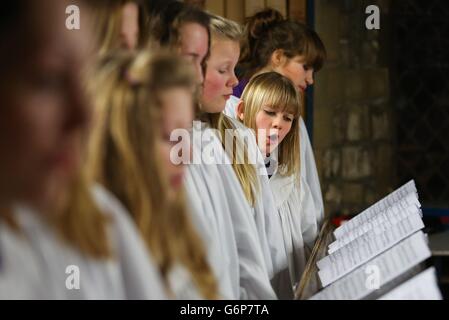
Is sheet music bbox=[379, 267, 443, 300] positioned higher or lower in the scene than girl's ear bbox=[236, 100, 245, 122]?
lower

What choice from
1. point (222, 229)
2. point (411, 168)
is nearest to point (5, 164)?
point (222, 229)

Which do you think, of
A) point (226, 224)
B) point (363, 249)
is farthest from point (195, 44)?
point (363, 249)

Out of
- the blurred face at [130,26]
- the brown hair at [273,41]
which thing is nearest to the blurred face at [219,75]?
the blurred face at [130,26]

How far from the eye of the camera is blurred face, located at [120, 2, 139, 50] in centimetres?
182

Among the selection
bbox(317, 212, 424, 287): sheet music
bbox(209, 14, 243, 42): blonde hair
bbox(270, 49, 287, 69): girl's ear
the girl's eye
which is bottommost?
bbox(317, 212, 424, 287): sheet music

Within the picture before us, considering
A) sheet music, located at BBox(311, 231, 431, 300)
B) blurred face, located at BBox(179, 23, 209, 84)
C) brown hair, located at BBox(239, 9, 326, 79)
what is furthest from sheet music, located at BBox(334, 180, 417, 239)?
blurred face, located at BBox(179, 23, 209, 84)

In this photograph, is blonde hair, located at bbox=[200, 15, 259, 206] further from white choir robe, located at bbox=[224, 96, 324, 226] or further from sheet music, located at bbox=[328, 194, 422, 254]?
white choir robe, located at bbox=[224, 96, 324, 226]

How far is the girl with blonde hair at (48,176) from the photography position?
1.57 metres

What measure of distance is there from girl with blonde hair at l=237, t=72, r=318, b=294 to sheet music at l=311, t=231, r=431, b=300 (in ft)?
2.03

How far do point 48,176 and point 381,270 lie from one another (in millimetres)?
858

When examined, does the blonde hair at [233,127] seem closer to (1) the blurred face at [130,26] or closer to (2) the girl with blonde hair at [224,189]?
(2) the girl with blonde hair at [224,189]

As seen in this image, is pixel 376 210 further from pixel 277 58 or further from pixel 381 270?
pixel 381 270

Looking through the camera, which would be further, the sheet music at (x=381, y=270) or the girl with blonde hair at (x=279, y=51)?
the girl with blonde hair at (x=279, y=51)

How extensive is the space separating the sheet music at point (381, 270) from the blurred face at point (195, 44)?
53cm
